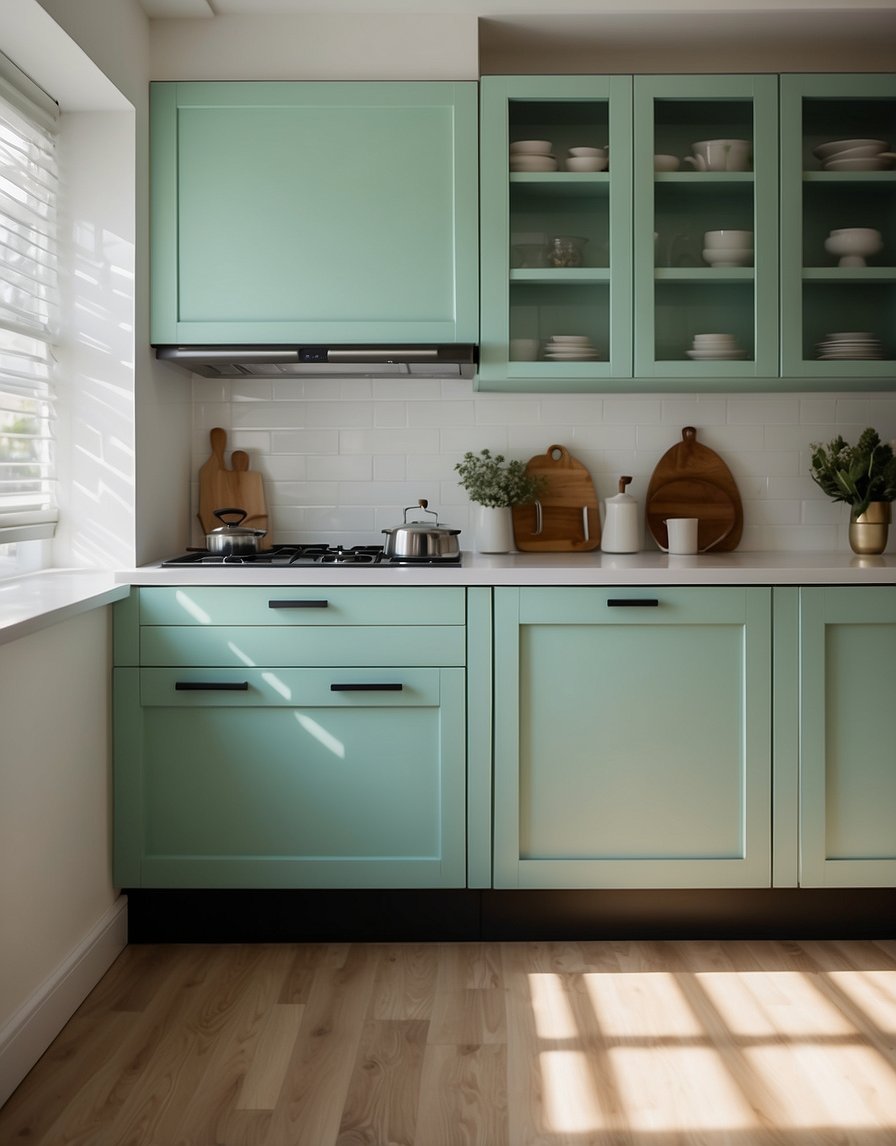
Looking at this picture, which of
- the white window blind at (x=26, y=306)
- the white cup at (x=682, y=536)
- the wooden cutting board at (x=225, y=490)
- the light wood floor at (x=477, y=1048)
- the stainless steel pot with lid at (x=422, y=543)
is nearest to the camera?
the light wood floor at (x=477, y=1048)

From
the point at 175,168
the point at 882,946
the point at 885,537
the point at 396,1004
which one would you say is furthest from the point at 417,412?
the point at 882,946

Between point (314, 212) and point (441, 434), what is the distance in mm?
783

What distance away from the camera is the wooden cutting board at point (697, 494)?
3.25 m

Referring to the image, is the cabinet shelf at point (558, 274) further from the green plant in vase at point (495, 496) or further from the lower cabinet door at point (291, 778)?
the lower cabinet door at point (291, 778)

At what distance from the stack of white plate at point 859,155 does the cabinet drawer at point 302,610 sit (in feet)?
5.51

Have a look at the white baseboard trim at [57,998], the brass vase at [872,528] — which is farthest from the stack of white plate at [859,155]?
the white baseboard trim at [57,998]

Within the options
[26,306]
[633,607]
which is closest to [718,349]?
[633,607]

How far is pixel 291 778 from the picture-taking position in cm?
264

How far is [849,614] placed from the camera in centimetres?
263

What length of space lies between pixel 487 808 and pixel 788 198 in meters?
1.89

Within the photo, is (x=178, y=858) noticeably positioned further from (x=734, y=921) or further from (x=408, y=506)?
(x=734, y=921)

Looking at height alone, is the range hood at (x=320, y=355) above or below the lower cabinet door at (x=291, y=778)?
above

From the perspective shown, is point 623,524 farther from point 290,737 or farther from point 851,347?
point 290,737

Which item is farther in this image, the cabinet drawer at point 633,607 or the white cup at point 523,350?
the white cup at point 523,350
